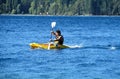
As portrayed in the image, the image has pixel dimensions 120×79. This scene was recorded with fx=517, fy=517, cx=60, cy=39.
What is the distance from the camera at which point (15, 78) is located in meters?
26.1

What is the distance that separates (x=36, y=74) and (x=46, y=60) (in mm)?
6699

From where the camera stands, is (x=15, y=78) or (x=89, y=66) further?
(x=89, y=66)

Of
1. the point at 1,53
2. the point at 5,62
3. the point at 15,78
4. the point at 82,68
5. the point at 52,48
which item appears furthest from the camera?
the point at 52,48

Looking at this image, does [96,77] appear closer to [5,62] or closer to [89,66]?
[89,66]

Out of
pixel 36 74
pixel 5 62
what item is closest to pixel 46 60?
pixel 5 62

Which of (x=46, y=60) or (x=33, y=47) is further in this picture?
(x=33, y=47)

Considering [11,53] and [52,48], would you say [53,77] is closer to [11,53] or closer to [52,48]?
[11,53]

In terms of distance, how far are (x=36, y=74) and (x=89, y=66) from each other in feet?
15.5

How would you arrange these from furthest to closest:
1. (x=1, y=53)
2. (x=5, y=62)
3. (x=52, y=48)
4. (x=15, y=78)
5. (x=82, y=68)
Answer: (x=52, y=48) < (x=1, y=53) < (x=5, y=62) < (x=82, y=68) < (x=15, y=78)

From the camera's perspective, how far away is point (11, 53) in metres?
38.3

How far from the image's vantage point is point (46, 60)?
3434cm

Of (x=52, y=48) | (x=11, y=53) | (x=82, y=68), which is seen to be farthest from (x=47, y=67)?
(x=52, y=48)

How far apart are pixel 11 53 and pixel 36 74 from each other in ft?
35.9

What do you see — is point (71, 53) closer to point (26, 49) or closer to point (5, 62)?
point (26, 49)
